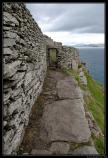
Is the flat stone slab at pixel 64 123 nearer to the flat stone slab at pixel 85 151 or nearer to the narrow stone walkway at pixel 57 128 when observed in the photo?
the narrow stone walkway at pixel 57 128

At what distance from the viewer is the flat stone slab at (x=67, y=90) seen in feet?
35.2

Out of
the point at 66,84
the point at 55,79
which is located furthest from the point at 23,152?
the point at 55,79

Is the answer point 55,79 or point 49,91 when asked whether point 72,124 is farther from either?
point 55,79

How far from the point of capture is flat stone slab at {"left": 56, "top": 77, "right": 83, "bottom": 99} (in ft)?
35.2

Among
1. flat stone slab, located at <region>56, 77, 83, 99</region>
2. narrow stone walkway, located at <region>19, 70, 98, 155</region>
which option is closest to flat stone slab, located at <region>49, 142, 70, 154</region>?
narrow stone walkway, located at <region>19, 70, 98, 155</region>

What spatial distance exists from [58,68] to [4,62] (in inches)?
570

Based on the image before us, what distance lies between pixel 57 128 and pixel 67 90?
172 inches

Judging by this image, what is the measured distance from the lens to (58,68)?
1922 cm

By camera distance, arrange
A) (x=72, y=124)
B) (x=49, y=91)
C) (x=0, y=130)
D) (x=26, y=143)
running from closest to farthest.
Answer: (x=0, y=130), (x=26, y=143), (x=72, y=124), (x=49, y=91)

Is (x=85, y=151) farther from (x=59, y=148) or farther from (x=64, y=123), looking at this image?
(x=64, y=123)

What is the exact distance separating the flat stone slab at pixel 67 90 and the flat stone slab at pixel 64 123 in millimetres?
973

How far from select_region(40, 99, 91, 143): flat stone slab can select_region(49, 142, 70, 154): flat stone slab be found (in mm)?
285

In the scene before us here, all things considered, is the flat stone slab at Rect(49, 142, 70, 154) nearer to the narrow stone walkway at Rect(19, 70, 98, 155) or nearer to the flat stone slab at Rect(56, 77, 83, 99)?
the narrow stone walkway at Rect(19, 70, 98, 155)

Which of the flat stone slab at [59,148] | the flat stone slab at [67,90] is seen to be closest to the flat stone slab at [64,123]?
the flat stone slab at [59,148]
